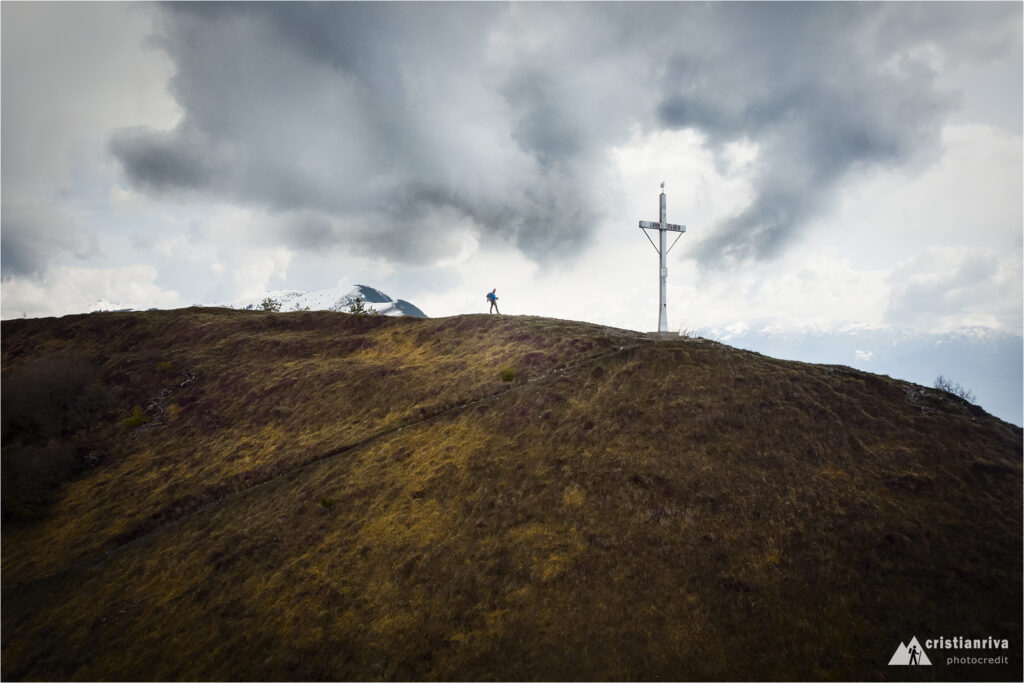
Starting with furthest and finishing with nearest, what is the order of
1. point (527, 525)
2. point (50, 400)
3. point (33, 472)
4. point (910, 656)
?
point (50, 400), point (33, 472), point (527, 525), point (910, 656)

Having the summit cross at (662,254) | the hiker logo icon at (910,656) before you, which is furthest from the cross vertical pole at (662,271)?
the hiker logo icon at (910,656)

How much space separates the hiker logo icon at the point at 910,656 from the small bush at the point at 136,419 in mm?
44604

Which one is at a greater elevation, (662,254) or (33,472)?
(662,254)

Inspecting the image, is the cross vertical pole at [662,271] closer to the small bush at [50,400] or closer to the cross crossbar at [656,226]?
the cross crossbar at [656,226]

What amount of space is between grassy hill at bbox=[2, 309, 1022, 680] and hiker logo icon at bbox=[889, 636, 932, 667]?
205 mm

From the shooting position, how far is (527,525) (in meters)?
18.8

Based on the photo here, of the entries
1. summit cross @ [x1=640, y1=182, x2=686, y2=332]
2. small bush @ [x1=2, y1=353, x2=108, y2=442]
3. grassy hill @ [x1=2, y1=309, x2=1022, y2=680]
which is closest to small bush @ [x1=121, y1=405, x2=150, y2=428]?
grassy hill @ [x1=2, y1=309, x2=1022, y2=680]

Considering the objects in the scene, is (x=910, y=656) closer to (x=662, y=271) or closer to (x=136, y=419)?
(x=662, y=271)

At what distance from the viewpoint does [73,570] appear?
2141 cm

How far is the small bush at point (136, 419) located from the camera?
32844mm

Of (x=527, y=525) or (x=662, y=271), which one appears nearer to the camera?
(x=527, y=525)

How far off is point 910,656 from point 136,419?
150 feet

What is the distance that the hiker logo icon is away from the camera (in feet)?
41.9

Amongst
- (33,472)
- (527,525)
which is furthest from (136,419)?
(527,525)
